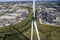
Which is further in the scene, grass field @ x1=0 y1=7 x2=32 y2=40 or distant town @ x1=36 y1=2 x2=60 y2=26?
distant town @ x1=36 y1=2 x2=60 y2=26

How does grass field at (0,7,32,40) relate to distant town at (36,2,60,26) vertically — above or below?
below

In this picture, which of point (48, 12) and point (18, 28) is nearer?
point (18, 28)

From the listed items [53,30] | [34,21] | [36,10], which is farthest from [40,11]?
[53,30]

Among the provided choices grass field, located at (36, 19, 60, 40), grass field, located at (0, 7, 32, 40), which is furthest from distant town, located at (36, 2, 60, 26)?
grass field, located at (0, 7, 32, 40)

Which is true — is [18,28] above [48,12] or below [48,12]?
below

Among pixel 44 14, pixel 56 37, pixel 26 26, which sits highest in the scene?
pixel 44 14

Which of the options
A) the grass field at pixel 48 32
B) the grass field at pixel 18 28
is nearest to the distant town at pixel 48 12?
the grass field at pixel 48 32

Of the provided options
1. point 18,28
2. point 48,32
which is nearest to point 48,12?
point 48,32

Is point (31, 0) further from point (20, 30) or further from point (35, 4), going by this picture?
point (20, 30)

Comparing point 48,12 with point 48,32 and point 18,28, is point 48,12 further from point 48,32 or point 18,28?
point 18,28

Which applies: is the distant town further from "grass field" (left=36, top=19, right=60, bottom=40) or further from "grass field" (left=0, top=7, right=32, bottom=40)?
"grass field" (left=0, top=7, right=32, bottom=40)

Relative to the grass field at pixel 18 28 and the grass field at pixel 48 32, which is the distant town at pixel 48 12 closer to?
the grass field at pixel 48 32
